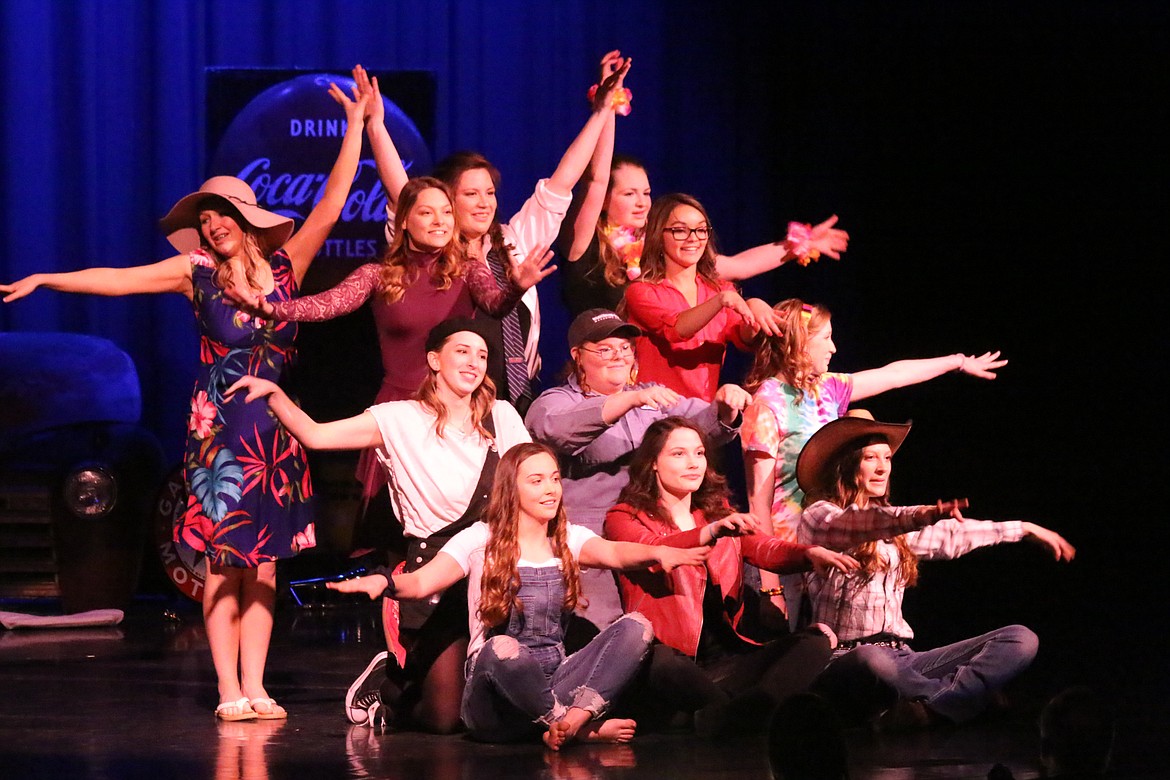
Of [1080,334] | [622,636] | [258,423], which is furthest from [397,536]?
[1080,334]

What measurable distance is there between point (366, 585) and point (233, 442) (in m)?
0.89

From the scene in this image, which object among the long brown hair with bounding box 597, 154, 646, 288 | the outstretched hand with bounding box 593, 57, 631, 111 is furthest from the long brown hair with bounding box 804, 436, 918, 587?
the outstretched hand with bounding box 593, 57, 631, 111

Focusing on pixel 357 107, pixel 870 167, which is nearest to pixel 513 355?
pixel 357 107

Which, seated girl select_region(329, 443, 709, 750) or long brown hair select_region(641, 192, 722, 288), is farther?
long brown hair select_region(641, 192, 722, 288)

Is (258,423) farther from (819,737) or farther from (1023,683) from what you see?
(1023,683)

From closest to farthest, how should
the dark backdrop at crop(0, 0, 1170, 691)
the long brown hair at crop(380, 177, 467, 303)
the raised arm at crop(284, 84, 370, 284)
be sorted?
the long brown hair at crop(380, 177, 467, 303) → the raised arm at crop(284, 84, 370, 284) → the dark backdrop at crop(0, 0, 1170, 691)

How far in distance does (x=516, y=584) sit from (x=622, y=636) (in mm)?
279

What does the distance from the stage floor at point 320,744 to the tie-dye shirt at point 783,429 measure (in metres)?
0.81

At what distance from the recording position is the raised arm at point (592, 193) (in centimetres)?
494

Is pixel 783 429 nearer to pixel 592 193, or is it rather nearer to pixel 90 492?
pixel 592 193

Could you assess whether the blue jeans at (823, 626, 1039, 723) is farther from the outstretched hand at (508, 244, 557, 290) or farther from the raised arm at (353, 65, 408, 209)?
the raised arm at (353, 65, 408, 209)

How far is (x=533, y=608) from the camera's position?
3.74 metres

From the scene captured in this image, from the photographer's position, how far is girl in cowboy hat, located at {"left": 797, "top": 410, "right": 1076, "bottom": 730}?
3809 mm

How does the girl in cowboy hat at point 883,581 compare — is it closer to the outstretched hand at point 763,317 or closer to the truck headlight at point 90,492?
the outstretched hand at point 763,317
